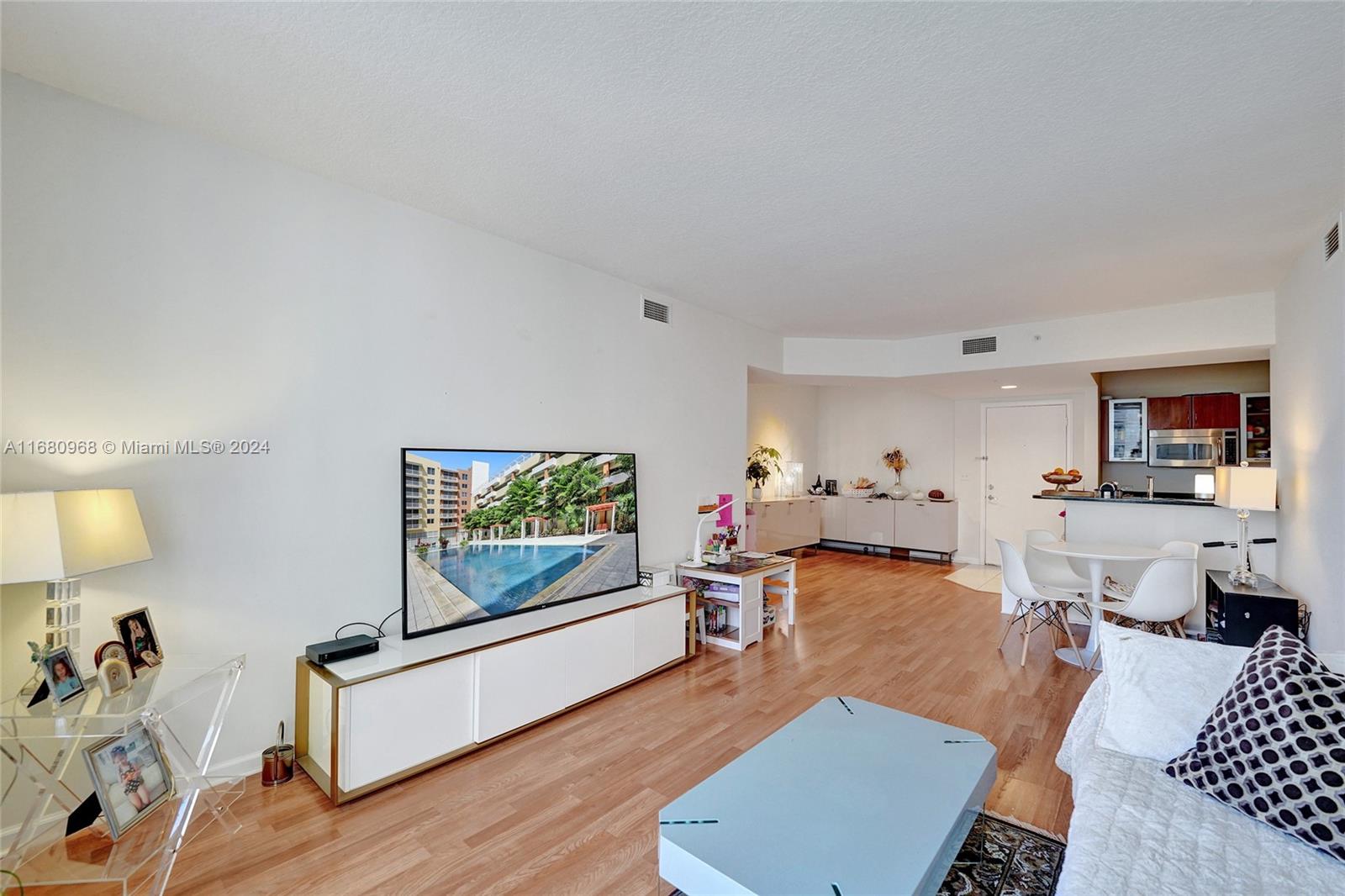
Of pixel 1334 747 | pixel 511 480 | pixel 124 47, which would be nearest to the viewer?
pixel 1334 747

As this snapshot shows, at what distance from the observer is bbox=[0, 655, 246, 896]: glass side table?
1671mm

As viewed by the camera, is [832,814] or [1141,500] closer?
[832,814]

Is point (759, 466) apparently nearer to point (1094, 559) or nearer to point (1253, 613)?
point (1094, 559)

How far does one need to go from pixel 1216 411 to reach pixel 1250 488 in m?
3.22

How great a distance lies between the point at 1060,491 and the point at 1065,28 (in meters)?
4.52

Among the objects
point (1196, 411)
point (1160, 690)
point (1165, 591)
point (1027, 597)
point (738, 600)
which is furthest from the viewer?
point (1196, 411)

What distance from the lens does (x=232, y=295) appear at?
2.49 metres

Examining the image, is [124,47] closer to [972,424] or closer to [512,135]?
[512,135]

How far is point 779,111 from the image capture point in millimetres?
2180

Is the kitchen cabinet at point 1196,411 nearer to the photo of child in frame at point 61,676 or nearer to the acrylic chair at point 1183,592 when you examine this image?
the acrylic chair at point 1183,592

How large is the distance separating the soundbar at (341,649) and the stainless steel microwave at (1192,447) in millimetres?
7685

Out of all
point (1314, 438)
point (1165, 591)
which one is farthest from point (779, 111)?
point (1314, 438)

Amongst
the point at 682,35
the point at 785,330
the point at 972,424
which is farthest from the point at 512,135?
the point at 972,424

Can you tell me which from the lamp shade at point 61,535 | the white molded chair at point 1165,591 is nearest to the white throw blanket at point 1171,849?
the white molded chair at point 1165,591
